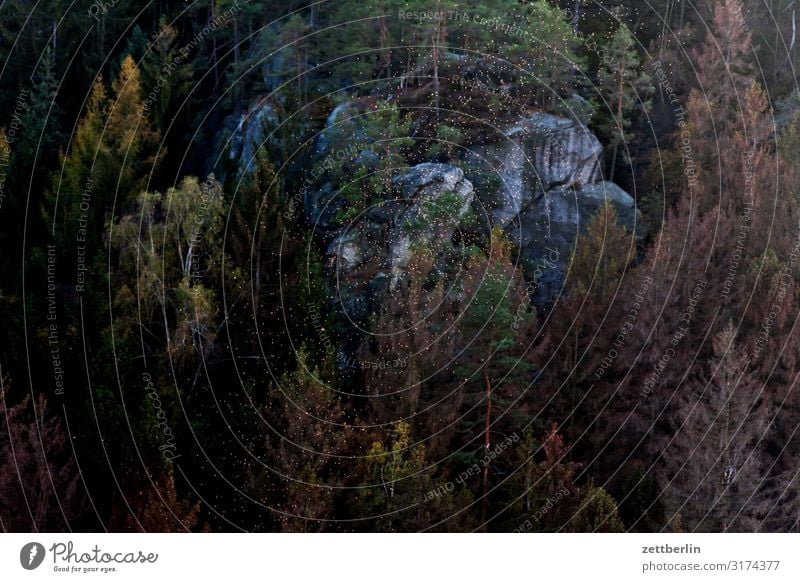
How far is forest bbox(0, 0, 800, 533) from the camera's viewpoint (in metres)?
31.6

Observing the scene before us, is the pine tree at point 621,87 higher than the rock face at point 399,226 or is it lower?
higher

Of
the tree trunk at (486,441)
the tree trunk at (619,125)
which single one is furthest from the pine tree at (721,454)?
the tree trunk at (619,125)

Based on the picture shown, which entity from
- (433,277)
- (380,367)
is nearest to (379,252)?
(433,277)

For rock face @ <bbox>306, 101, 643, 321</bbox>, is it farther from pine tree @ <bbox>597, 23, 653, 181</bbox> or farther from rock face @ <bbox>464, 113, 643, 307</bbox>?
pine tree @ <bbox>597, 23, 653, 181</bbox>

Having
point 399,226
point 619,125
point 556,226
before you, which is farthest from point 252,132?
point 619,125

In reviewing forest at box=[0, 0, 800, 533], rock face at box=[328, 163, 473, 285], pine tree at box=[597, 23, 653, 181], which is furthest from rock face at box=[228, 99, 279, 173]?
pine tree at box=[597, 23, 653, 181]

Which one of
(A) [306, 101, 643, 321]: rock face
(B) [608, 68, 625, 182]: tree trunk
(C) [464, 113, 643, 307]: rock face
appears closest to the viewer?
(A) [306, 101, 643, 321]: rock face

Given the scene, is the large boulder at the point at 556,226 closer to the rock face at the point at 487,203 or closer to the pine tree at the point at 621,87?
the rock face at the point at 487,203

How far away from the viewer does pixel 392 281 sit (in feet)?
116

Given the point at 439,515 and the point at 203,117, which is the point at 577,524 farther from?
the point at 203,117

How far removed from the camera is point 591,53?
133ft

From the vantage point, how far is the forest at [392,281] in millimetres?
31625

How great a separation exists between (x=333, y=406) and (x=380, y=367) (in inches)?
77.3

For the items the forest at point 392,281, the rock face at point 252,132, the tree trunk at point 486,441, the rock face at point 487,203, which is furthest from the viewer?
the rock face at point 252,132
